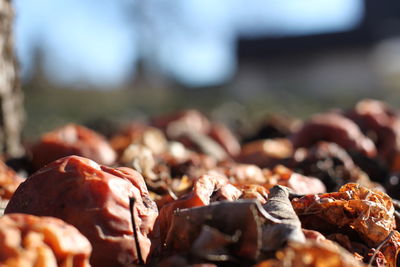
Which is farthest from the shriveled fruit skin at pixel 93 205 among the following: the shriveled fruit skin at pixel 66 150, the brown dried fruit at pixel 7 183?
the shriveled fruit skin at pixel 66 150

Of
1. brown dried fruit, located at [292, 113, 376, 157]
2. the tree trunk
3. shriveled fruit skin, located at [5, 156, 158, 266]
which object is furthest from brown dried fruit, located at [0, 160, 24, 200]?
brown dried fruit, located at [292, 113, 376, 157]

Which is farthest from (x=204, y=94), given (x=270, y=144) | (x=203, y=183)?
(x=203, y=183)

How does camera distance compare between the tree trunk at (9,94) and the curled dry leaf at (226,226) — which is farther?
the tree trunk at (9,94)

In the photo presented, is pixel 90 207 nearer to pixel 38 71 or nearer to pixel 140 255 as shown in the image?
pixel 140 255

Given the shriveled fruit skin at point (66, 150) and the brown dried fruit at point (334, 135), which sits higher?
the brown dried fruit at point (334, 135)

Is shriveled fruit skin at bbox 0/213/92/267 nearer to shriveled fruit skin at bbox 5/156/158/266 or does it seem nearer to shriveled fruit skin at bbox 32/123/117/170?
shriveled fruit skin at bbox 5/156/158/266

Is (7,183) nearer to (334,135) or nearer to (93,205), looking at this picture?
(93,205)

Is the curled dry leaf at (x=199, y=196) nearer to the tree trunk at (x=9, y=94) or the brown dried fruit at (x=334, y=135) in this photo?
the brown dried fruit at (x=334, y=135)
